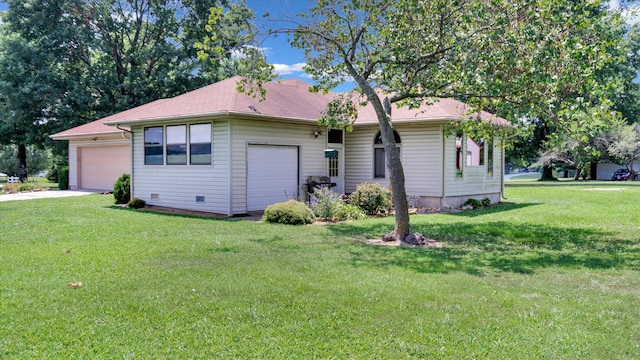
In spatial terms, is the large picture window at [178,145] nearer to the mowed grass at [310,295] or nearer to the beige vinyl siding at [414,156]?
the mowed grass at [310,295]

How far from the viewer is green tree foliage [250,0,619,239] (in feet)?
23.1

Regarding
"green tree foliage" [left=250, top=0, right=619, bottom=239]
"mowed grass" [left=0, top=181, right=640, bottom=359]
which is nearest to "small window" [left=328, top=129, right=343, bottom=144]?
"green tree foliage" [left=250, top=0, right=619, bottom=239]

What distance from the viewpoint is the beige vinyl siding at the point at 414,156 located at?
1388 centimetres

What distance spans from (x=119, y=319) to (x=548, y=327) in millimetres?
3825

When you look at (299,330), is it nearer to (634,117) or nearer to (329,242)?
(329,242)

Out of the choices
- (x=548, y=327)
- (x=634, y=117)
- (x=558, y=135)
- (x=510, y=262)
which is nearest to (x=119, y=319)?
(x=548, y=327)

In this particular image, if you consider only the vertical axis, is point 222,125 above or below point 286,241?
above

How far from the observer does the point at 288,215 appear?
1098cm

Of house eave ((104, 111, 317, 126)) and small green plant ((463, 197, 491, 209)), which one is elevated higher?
house eave ((104, 111, 317, 126))

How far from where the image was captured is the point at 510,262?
6.96 m

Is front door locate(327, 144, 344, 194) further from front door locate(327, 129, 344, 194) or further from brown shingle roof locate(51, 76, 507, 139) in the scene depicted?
brown shingle roof locate(51, 76, 507, 139)

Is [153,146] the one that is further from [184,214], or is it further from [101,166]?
[101,166]

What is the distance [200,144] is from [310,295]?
8.96 metres

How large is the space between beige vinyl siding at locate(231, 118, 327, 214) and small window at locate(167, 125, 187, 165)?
201 cm
